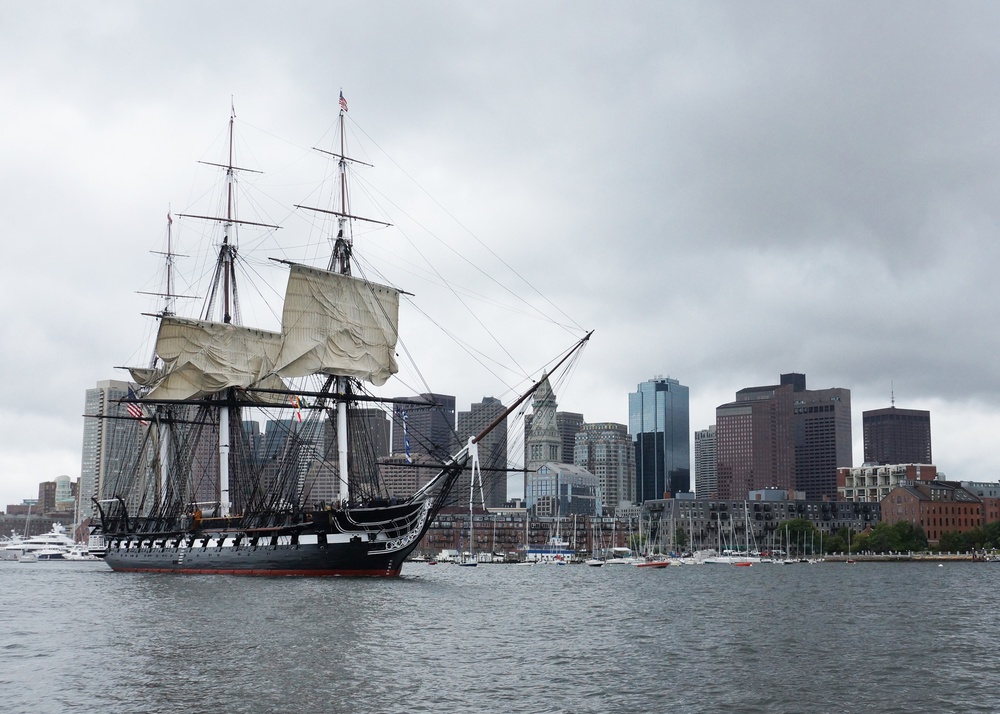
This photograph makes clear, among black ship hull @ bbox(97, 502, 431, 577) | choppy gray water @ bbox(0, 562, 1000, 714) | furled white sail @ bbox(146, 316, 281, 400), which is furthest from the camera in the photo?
furled white sail @ bbox(146, 316, 281, 400)

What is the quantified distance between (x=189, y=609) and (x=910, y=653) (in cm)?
4076

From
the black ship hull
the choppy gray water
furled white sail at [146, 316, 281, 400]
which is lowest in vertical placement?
the choppy gray water

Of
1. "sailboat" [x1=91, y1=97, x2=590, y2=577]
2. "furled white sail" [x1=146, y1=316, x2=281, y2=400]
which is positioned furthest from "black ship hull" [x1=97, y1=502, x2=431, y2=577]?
"furled white sail" [x1=146, y1=316, x2=281, y2=400]

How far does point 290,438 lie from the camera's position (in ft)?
381

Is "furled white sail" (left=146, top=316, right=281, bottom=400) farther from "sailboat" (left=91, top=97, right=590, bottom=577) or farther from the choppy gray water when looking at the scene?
the choppy gray water

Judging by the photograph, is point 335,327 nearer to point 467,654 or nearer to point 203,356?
point 203,356

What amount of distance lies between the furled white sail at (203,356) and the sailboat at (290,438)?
13 centimetres

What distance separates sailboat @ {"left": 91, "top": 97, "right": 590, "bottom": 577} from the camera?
9362 centimetres

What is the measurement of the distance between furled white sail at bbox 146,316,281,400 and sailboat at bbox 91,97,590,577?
125 millimetres

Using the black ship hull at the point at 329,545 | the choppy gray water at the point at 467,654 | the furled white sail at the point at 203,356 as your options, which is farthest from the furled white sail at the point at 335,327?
the choppy gray water at the point at 467,654

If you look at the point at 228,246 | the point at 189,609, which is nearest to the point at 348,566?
the point at 189,609

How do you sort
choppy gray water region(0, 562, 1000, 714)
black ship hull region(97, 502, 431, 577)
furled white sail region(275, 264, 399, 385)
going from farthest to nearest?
furled white sail region(275, 264, 399, 385)
black ship hull region(97, 502, 431, 577)
choppy gray water region(0, 562, 1000, 714)

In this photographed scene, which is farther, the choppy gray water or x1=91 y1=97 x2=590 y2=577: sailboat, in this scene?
x1=91 y1=97 x2=590 y2=577: sailboat

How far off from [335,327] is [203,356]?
760 inches
